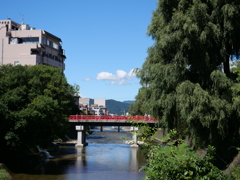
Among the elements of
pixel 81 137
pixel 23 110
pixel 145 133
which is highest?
pixel 23 110

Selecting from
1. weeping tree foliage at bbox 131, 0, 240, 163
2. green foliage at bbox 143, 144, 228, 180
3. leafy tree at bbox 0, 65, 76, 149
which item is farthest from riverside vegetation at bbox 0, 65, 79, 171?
green foliage at bbox 143, 144, 228, 180

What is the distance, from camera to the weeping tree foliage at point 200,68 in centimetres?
2248

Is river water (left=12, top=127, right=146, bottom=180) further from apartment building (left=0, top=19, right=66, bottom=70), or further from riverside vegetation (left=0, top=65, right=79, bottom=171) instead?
apartment building (left=0, top=19, right=66, bottom=70)

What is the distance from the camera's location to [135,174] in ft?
119

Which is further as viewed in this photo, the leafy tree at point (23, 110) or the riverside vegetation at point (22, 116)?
the riverside vegetation at point (22, 116)

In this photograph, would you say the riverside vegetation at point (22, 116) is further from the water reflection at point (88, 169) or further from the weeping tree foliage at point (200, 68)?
the weeping tree foliage at point (200, 68)

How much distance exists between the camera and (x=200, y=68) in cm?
2362

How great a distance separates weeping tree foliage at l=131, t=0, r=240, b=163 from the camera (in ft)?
73.8

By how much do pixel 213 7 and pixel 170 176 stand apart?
50.0 ft

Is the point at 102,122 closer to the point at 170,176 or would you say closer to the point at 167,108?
the point at 167,108

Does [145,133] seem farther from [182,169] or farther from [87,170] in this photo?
[87,170]

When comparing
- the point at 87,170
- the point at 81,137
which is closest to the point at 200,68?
the point at 87,170

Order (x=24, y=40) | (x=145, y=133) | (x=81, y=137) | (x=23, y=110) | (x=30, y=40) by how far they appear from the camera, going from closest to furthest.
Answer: (x=145, y=133), (x=23, y=110), (x=81, y=137), (x=30, y=40), (x=24, y=40)

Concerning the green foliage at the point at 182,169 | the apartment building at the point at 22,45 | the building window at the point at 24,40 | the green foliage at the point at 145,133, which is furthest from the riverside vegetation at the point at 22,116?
the building window at the point at 24,40
